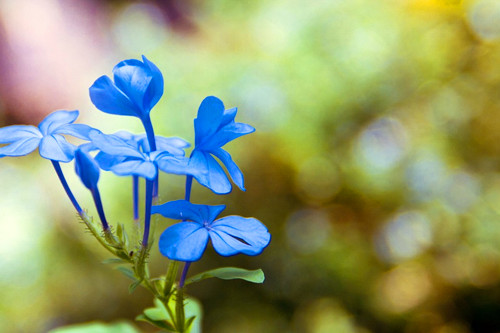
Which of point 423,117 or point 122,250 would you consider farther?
point 423,117

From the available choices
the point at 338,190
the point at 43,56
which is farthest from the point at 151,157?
the point at 43,56

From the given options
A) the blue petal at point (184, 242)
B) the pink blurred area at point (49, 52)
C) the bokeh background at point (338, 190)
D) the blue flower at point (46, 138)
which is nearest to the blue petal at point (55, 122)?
the blue flower at point (46, 138)

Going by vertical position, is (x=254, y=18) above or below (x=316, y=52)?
above

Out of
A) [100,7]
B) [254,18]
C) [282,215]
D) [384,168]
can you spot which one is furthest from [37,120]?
[384,168]

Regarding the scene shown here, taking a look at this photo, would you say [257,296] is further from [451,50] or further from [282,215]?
[451,50]

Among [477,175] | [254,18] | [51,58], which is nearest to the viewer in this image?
[477,175]

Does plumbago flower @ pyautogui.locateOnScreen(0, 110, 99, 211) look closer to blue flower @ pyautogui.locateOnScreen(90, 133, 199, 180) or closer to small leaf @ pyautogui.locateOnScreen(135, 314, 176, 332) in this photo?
blue flower @ pyautogui.locateOnScreen(90, 133, 199, 180)

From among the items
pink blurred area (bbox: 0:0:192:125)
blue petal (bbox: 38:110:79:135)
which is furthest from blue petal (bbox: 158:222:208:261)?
pink blurred area (bbox: 0:0:192:125)
